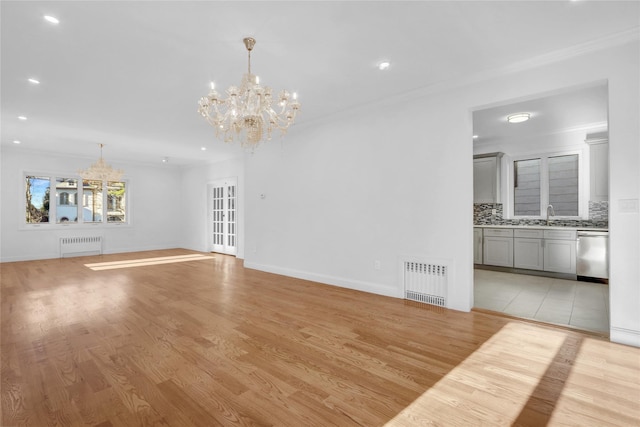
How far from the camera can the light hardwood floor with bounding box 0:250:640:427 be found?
5.70ft

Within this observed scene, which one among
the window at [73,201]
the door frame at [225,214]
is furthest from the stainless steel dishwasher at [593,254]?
the window at [73,201]

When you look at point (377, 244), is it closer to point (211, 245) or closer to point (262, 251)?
point (262, 251)

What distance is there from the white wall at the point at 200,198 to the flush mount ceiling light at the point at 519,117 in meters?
5.99

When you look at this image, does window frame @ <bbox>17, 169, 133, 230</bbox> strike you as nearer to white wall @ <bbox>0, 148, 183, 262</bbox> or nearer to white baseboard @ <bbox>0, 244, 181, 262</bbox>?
white wall @ <bbox>0, 148, 183, 262</bbox>

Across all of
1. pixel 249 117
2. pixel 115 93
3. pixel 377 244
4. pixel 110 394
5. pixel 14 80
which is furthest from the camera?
pixel 377 244

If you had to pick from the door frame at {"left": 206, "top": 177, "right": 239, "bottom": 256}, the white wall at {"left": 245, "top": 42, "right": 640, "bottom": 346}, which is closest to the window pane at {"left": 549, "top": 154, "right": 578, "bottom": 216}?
the white wall at {"left": 245, "top": 42, "right": 640, "bottom": 346}

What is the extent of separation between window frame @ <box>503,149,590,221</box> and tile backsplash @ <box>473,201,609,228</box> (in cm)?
7

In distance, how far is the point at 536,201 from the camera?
6113 millimetres

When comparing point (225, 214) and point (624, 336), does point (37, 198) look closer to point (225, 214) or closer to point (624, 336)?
point (225, 214)

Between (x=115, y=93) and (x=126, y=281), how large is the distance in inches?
122

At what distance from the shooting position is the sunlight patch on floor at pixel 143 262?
658 cm

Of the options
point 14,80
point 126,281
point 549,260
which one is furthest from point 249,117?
point 549,260

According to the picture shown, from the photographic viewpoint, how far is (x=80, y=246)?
26.5 ft

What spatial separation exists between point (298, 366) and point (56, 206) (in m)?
8.91
